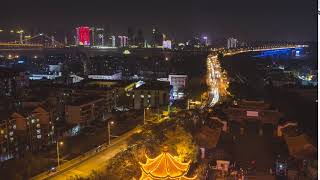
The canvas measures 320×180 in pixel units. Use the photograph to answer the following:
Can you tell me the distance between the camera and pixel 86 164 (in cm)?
462

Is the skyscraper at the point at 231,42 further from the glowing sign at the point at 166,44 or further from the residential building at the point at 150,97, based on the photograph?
the residential building at the point at 150,97

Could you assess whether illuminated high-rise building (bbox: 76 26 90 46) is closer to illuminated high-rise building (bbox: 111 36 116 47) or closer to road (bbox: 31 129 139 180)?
illuminated high-rise building (bbox: 111 36 116 47)

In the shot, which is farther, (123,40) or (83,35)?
(123,40)

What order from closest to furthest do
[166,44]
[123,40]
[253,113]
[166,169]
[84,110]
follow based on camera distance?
[166,169] < [253,113] < [84,110] < [166,44] < [123,40]

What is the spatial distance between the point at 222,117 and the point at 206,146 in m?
1.13

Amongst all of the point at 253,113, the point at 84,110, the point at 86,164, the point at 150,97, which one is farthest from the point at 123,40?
the point at 86,164

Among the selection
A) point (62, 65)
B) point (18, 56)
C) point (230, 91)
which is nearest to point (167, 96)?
point (230, 91)

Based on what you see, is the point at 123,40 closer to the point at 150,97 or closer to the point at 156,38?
the point at 156,38

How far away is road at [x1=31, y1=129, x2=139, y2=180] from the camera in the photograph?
14.0ft

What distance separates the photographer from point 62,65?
1647cm

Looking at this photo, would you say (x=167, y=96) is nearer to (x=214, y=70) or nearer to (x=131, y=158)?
(x=131, y=158)

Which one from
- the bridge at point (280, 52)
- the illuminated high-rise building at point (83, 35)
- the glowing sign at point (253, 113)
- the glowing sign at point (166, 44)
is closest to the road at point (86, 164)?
the glowing sign at point (253, 113)

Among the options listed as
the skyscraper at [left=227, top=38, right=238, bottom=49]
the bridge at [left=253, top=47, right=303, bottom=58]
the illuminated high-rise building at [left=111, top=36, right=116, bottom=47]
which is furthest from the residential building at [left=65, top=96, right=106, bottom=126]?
the skyscraper at [left=227, top=38, right=238, bottom=49]

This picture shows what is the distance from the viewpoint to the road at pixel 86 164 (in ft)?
14.0
